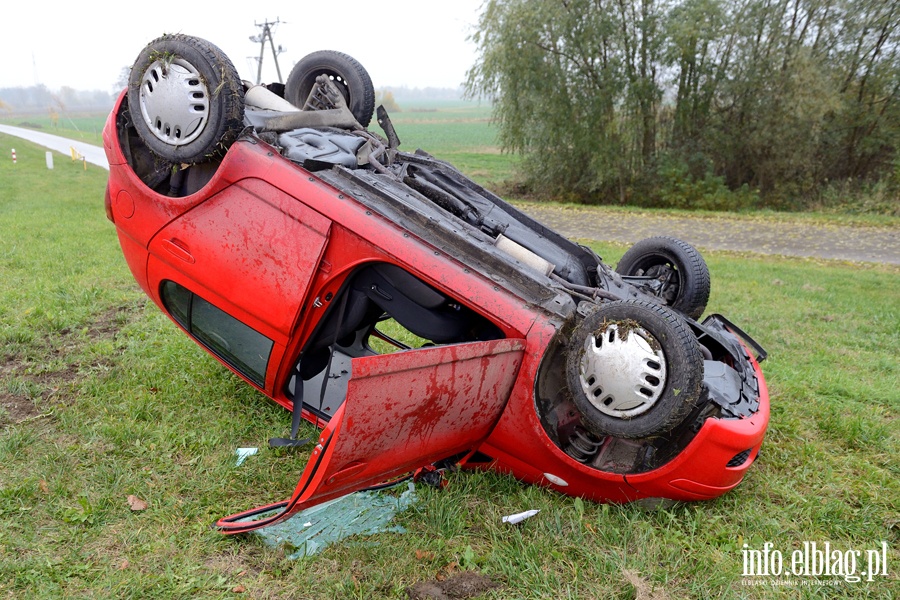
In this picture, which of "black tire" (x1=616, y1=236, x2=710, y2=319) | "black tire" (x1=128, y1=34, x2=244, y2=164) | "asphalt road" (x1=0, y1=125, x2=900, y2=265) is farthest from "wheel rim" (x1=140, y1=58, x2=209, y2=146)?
"asphalt road" (x1=0, y1=125, x2=900, y2=265)

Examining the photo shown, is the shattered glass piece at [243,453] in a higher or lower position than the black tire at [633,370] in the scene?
lower

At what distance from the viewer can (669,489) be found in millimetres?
2793

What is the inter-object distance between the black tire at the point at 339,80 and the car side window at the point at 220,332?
1.56 meters

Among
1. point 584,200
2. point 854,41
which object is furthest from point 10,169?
point 854,41

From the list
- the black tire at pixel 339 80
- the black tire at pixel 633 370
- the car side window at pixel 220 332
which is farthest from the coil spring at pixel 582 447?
the black tire at pixel 339 80

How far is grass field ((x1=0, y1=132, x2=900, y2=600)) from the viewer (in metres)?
2.52

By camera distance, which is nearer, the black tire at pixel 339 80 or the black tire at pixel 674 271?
the black tire at pixel 674 271

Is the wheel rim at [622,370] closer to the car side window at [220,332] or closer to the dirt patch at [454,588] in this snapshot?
the dirt patch at [454,588]

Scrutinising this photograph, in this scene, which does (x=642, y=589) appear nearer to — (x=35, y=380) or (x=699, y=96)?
(x=35, y=380)

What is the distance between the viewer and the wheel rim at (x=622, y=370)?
2.58 m

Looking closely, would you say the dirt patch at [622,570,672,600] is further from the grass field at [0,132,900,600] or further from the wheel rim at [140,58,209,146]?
the wheel rim at [140,58,209,146]

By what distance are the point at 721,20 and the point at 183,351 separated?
A: 630 inches

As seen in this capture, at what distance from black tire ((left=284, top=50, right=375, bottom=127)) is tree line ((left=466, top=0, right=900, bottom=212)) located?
46.1ft

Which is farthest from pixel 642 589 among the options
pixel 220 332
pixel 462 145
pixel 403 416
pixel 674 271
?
pixel 462 145
